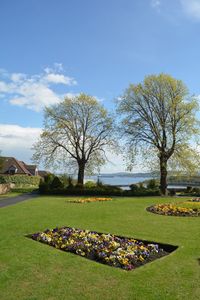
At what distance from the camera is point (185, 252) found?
8.27 metres

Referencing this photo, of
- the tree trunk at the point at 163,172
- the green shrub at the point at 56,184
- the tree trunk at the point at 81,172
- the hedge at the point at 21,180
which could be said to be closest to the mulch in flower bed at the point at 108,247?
the tree trunk at the point at 163,172

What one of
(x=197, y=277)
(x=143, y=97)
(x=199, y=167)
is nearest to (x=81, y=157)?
(x=143, y=97)

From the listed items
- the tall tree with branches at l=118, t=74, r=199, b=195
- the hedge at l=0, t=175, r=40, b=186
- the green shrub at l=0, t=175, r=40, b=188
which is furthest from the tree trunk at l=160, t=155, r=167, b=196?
the hedge at l=0, t=175, r=40, b=186

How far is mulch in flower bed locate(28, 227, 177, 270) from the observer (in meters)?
7.66

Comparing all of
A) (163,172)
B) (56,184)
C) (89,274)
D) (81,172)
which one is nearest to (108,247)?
(89,274)

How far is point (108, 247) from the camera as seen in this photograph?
8.60 meters

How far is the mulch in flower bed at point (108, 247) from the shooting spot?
766cm

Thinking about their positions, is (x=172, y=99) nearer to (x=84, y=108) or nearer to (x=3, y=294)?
(x=84, y=108)

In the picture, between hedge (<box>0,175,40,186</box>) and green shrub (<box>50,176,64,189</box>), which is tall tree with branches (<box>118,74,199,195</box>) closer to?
green shrub (<box>50,176,64,189</box>)

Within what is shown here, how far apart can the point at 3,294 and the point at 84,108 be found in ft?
121

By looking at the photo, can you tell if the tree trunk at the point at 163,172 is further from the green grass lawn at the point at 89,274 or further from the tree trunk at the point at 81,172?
the green grass lawn at the point at 89,274

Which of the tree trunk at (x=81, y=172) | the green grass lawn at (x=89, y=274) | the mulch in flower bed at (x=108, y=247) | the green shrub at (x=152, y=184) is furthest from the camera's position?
the tree trunk at (x=81, y=172)

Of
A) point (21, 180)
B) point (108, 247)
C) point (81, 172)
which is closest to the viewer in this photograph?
point (108, 247)

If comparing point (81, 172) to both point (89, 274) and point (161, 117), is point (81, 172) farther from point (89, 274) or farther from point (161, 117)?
point (89, 274)
